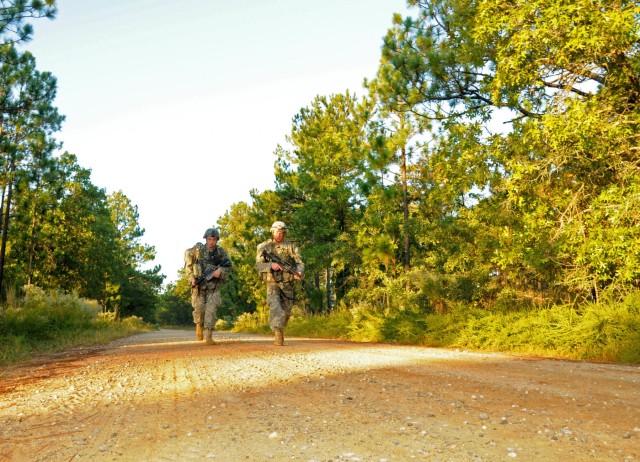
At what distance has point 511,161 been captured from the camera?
1057 cm

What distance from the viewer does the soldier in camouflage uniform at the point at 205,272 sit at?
424 inches

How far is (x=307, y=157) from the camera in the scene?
2750 cm

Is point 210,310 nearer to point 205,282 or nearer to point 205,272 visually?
point 205,282

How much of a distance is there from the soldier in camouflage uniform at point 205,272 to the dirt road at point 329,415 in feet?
17.4

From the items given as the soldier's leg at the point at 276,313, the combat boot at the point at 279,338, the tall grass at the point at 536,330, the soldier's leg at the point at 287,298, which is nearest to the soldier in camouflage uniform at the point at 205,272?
the soldier's leg at the point at 276,313

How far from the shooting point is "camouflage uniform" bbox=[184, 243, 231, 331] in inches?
A: 425

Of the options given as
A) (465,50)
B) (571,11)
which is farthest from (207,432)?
(465,50)

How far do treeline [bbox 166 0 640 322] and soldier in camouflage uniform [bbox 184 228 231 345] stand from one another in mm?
5219

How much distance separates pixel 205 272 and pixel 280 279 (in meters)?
1.78

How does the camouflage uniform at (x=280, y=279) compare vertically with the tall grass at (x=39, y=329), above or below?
above

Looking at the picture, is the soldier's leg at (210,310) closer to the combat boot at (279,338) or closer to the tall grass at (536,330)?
the combat boot at (279,338)

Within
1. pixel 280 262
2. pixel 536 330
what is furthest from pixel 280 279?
pixel 536 330

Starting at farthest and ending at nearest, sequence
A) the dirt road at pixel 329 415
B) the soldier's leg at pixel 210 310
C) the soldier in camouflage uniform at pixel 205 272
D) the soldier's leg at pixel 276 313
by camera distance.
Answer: the soldier in camouflage uniform at pixel 205 272 → the soldier's leg at pixel 210 310 → the soldier's leg at pixel 276 313 → the dirt road at pixel 329 415

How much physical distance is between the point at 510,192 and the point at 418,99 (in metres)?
3.86
